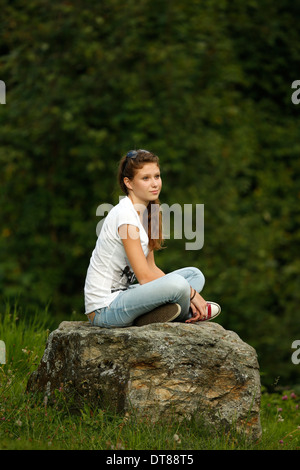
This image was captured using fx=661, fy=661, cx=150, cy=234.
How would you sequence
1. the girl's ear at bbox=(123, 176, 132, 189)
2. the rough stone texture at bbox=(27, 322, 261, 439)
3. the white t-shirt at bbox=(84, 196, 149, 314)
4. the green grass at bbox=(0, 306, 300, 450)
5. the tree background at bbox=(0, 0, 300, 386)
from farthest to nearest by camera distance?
the tree background at bbox=(0, 0, 300, 386) → the girl's ear at bbox=(123, 176, 132, 189) → the white t-shirt at bbox=(84, 196, 149, 314) → the rough stone texture at bbox=(27, 322, 261, 439) → the green grass at bbox=(0, 306, 300, 450)

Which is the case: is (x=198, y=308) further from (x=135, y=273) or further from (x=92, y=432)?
(x=92, y=432)

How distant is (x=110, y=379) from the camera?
3697 millimetres

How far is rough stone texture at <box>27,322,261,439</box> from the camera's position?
3.66 m

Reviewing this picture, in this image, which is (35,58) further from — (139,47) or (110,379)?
(110,379)

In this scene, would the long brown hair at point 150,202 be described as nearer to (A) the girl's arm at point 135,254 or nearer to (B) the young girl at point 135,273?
(B) the young girl at point 135,273

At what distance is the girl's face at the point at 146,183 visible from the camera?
13.3ft

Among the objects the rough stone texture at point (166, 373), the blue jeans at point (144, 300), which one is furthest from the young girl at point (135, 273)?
the rough stone texture at point (166, 373)

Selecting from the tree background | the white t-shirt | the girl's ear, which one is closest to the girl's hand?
the white t-shirt

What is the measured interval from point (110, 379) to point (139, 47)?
17.6 ft

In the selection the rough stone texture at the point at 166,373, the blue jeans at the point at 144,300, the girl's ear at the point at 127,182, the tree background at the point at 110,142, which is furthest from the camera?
the tree background at the point at 110,142

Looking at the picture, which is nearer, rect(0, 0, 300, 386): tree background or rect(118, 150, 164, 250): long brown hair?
rect(118, 150, 164, 250): long brown hair

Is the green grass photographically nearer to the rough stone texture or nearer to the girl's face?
the rough stone texture

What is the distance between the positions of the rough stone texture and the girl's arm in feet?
0.97
